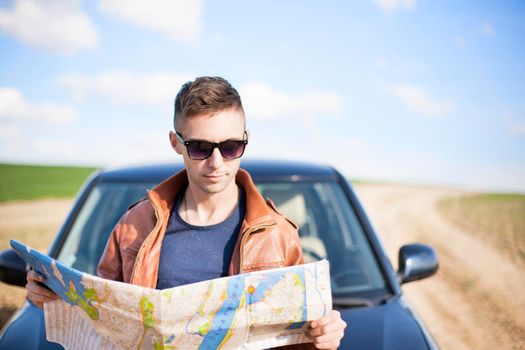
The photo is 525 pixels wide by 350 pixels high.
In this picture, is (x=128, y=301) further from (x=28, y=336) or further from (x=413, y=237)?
(x=413, y=237)

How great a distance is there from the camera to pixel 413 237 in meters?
10.9

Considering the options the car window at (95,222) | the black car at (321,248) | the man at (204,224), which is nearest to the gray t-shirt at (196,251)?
the man at (204,224)

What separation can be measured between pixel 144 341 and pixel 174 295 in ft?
0.69

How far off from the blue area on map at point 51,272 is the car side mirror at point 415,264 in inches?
65.0

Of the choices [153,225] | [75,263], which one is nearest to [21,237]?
[75,263]

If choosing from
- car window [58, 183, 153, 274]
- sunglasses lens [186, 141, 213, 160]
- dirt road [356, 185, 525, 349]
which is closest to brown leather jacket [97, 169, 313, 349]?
sunglasses lens [186, 141, 213, 160]

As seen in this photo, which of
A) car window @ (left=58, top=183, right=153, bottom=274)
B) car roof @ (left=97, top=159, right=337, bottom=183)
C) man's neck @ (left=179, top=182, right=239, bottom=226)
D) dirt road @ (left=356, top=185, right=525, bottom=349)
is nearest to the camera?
man's neck @ (left=179, top=182, right=239, bottom=226)

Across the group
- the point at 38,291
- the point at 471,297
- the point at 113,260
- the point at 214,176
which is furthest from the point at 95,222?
the point at 471,297

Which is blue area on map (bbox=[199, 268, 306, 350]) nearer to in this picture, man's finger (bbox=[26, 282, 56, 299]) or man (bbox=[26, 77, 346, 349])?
man (bbox=[26, 77, 346, 349])

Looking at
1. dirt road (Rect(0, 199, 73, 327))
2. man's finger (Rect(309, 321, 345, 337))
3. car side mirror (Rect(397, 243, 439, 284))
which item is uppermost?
man's finger (Rect(309, 321, 345, 337))

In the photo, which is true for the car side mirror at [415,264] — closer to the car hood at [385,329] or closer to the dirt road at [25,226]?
the car hood at [385,329]

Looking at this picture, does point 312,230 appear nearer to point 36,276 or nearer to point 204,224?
point 204,224

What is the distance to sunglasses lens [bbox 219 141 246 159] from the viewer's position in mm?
1500

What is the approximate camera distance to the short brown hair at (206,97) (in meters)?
1.45
